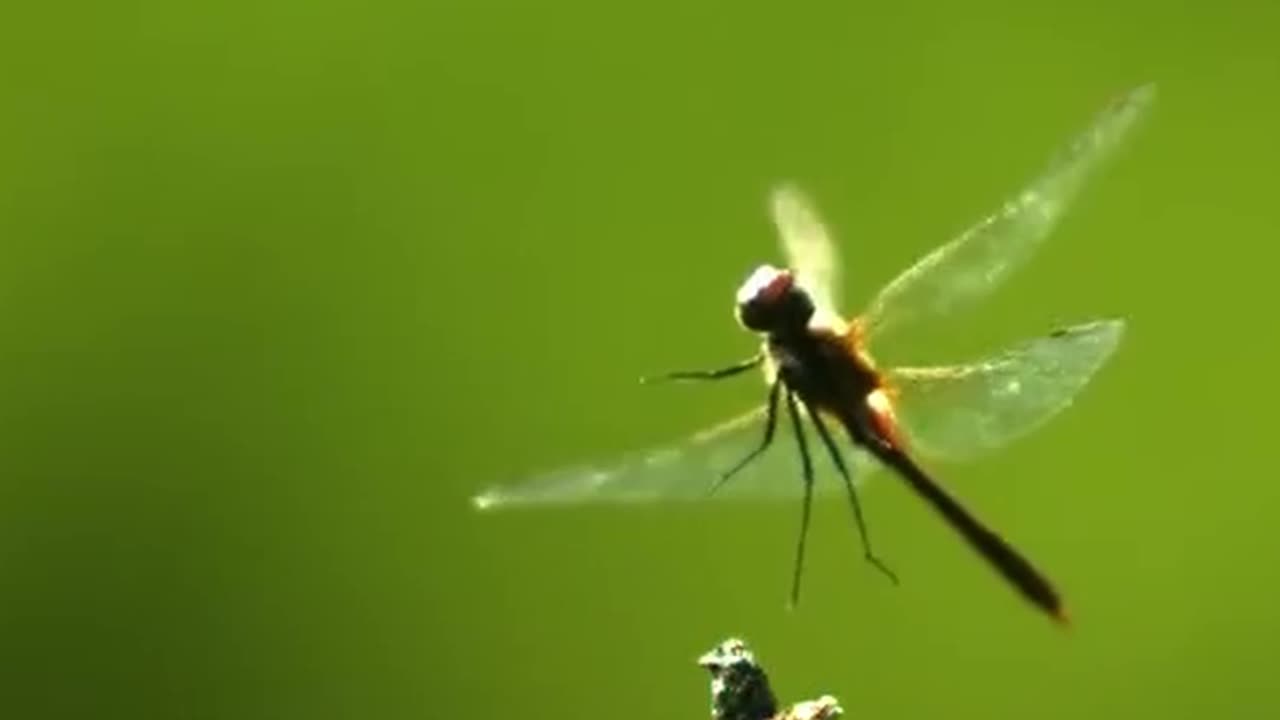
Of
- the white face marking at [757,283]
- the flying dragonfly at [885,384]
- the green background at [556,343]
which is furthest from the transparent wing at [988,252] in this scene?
the green background at [556,343]

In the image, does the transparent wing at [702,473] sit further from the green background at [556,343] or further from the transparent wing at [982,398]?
the green background at [556,343]

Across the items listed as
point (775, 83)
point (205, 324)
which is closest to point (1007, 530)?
point (775, 83)

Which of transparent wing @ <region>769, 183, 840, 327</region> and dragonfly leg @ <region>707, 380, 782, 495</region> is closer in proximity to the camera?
dragonfly leg @ <region>707, 380, 782, 495</region>

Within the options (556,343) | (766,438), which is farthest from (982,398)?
(556,343)

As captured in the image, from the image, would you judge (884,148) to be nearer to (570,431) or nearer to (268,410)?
(570,431)

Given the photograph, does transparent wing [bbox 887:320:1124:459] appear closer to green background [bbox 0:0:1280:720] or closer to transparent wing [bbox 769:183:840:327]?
transparent wing [bbox 769:183:840:327]

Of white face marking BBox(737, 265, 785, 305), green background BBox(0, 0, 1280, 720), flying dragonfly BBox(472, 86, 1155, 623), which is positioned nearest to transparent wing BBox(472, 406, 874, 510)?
flying dragonfly BBox(472, 86, 1155, 623)
